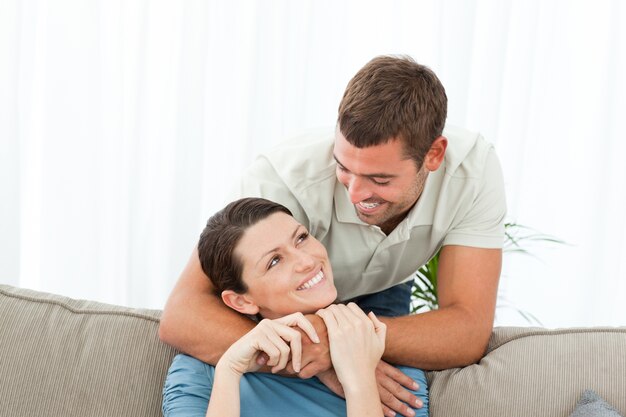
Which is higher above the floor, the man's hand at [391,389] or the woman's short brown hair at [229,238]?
the woman's short brown hair at [229,238]

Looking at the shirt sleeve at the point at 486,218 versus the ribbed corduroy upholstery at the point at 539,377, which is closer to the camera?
the ribbed corduroy upholstery at the point at 539,377

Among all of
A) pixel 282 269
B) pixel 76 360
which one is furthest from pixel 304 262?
pixel 76 360

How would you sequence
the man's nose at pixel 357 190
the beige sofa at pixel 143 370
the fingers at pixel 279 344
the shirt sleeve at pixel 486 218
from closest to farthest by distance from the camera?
the fingers at pixel 279 344, the beige sofa at pixel 143 370, the man's nose at pixel 357 190, the shirt sleeve at pixel 486 218

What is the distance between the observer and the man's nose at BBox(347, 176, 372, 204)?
199cm

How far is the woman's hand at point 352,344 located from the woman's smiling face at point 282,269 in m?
0.07

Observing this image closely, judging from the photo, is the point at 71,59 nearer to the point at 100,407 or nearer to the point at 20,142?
the point at 20,142

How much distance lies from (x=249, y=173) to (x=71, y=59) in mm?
1438

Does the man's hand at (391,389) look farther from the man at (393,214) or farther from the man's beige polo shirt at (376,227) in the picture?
the man's beige polo shirt at (376,227)

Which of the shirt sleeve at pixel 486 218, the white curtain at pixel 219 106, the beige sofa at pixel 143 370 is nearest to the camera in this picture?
the beige sofa at pixel 143 370

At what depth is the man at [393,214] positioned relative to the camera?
76.3 inches

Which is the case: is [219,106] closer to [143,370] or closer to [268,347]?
[143,370]

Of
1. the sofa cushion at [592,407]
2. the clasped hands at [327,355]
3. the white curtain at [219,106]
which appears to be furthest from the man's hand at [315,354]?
the white curtain at [219,106]

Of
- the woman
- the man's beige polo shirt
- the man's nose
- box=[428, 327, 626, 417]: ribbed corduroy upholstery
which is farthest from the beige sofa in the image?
the man's nose

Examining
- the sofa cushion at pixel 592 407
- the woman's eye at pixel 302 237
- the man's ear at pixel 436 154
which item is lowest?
the sofa cushion at pixel 592 407
